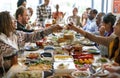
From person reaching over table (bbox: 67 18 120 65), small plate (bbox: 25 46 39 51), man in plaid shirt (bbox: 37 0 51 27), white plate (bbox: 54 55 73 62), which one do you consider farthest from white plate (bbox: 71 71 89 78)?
man in plaid shirt (bbox: 37 0 51 27)

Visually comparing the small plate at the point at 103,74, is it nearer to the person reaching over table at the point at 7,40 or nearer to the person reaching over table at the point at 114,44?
the person reaching over table at the point at 114,44

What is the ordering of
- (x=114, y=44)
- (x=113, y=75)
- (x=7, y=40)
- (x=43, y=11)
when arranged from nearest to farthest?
(x=113, y=75)
(x=7, y=40)
(x=114, y=44)
(x=43, y=11)

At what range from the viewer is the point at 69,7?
7.22 meters

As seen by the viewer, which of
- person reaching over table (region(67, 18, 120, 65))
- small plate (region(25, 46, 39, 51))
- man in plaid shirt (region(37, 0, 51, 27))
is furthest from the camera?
man in plaid shirt (region(37, 0, 51, 27))

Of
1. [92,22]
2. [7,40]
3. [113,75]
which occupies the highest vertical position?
[7,40]

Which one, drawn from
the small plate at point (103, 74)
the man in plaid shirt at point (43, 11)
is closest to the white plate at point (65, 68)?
the small plate at point (103, 74)

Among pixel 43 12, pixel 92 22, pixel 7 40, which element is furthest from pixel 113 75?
pixel 43 12

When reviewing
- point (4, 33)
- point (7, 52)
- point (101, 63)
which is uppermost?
point (4, 33)

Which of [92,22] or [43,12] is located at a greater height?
[43,12]

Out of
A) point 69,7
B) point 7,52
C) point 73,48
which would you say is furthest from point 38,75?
point 69,7

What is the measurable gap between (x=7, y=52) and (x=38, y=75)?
1.90 feet

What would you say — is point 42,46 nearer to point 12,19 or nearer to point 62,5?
point 12,19

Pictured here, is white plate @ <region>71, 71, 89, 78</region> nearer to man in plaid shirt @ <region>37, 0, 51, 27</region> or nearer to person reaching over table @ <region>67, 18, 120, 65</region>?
person reaching over table @ <region>67, 18, 120, 65</region>

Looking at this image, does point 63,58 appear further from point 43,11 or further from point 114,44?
point 43,11
